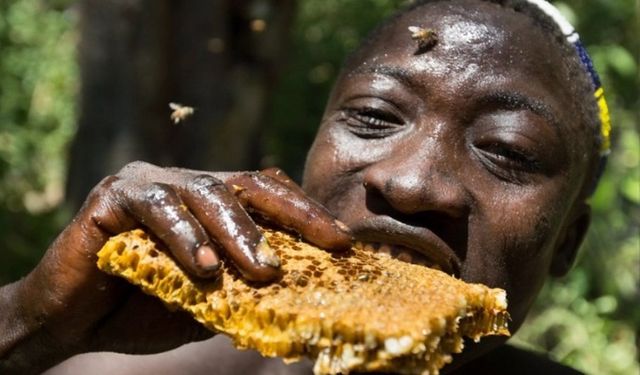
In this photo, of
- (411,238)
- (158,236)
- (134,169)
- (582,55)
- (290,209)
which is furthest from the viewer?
(582,55)

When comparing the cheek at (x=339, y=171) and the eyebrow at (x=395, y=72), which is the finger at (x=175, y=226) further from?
the eyebrow at (x=395, y=72)

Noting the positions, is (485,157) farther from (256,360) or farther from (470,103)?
(256,360)

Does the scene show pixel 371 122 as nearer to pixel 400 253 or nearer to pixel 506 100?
pixel 506 100

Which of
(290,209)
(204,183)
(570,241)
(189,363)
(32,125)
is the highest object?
(204,183)

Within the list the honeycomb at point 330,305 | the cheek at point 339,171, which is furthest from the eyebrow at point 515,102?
the honeycomb at point 330,305

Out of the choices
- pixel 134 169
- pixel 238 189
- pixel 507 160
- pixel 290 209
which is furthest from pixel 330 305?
pixel 507 160

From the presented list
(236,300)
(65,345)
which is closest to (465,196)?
(236,300)

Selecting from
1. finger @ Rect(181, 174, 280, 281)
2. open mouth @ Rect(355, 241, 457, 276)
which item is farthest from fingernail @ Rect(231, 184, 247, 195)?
open mouth @ Rect(355, 241, 457, 276)

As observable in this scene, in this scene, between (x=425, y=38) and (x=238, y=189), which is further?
→ (x=425, y=38)
